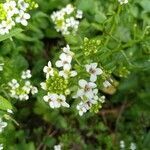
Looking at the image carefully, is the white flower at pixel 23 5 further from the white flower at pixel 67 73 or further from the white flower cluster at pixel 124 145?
the white flower cluster at pixel 124 145

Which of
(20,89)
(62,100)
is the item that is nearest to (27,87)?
(20,89)

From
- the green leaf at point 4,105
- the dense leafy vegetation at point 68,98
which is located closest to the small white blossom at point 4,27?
the dense leafy vegetation at point 68,98

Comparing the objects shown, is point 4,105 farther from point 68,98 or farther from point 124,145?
point 124,145

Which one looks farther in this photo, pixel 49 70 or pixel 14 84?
pixel 14 84

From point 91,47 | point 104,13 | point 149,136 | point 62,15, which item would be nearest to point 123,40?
point 104,13

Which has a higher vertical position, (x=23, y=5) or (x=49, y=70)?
(x=23, y=5)

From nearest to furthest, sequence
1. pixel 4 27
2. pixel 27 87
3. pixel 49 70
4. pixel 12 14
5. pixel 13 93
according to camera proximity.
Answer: pixel 49 70 → pixel 4 27 → pixel 12 14 → pixel 13 93 → pixel 27 87

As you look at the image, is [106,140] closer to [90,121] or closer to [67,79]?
[90,121]
